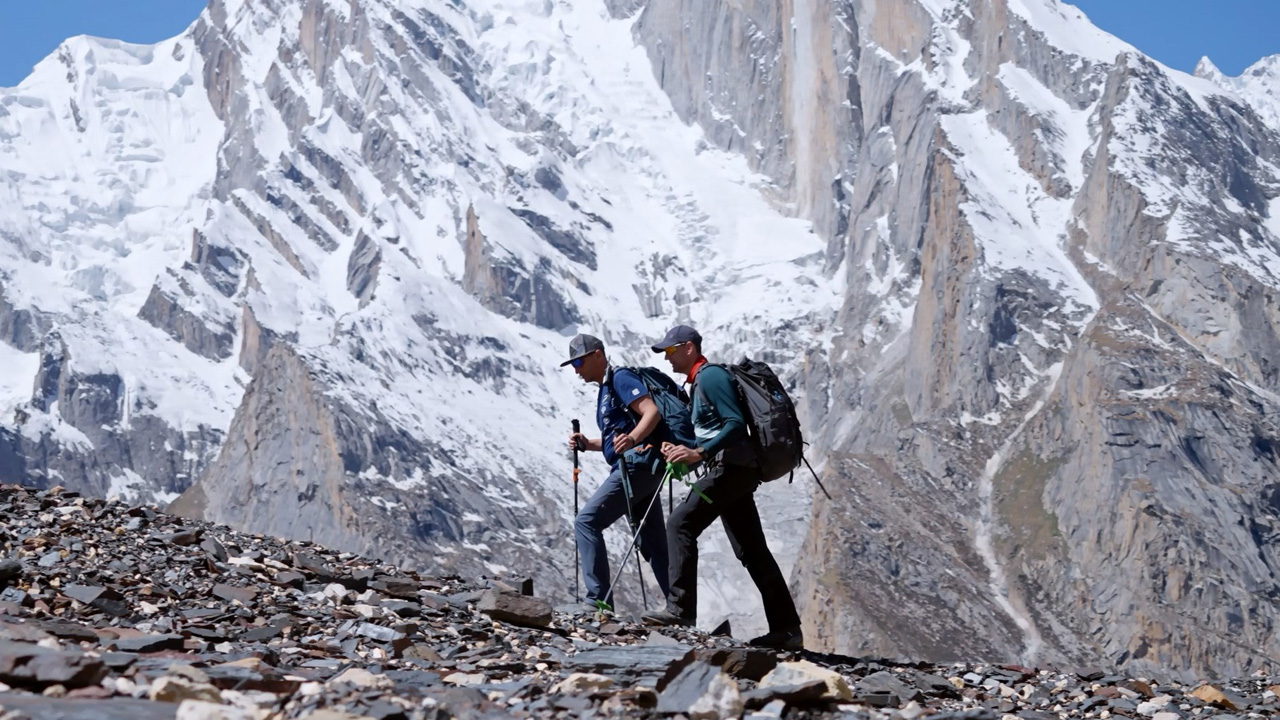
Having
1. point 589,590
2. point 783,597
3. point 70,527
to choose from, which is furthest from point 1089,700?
point 70,527

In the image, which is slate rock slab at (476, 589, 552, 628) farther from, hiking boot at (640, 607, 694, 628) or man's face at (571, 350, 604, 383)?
man's face at (571, 350, 604, 383)

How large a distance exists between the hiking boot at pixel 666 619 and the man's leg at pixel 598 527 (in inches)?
83.4

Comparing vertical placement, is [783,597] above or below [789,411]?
below

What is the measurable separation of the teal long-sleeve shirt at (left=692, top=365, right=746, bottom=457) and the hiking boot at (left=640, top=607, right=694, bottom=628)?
1664 millimetres

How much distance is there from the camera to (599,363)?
18.9 m

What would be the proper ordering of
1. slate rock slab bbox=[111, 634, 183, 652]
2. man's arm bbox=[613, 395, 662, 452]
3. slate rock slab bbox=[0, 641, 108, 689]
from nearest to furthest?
slate rock slab bbox=[0, 641, 108, 689] < slate rock slab bbox=[111, 634, 183, 652] < man's arm bbox=[613, 395, 662, 452]

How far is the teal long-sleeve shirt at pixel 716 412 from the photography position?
16.1 m

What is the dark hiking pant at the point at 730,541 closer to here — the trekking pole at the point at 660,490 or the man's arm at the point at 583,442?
the trekking pole at the point at 660,490

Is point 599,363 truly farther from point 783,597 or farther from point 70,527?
point 70,527

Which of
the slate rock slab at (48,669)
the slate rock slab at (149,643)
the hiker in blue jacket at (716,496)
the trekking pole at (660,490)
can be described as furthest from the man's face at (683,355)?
the slate rock slab at (48,669)

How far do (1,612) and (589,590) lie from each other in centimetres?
741

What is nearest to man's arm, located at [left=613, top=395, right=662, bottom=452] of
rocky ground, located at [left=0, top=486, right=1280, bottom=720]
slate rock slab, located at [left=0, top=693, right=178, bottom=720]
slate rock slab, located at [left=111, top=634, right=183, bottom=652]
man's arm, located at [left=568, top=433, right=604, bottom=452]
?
man's arm, located at [left=568, top=433, right=604, bottom=452]

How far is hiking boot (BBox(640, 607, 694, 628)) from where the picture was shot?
16.8 meters

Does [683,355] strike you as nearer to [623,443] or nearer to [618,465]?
[623,443]
